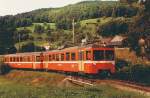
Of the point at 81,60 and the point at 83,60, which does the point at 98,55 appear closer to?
the point at 83,60

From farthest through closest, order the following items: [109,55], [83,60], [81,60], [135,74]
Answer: [135,74] < [81,60] < [109,55] < [83,60]

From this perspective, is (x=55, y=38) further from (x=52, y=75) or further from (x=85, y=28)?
(x=52, y=75)

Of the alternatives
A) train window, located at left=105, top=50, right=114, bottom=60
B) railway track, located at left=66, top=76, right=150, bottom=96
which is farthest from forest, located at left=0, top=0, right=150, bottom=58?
railway track, located at left=66, top=76, right=150, bottom=96

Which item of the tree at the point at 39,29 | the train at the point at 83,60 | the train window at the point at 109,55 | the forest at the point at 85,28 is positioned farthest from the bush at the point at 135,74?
the tree at the point at 39,29

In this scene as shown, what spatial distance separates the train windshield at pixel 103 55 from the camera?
128 ft

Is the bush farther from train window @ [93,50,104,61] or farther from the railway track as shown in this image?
train window @ [93,50,104,61]

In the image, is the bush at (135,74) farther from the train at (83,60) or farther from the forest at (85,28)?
the train at (83,60)

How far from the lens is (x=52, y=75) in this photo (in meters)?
48.8

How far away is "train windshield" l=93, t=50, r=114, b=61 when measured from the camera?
1536 inches

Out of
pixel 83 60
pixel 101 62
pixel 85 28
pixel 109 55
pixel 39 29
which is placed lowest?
pixel 39 29

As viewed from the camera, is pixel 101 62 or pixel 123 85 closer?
pixel 123 85

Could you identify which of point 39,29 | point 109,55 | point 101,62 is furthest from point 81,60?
point 39,29

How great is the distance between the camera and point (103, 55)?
39562mm

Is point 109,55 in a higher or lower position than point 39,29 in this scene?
higher
